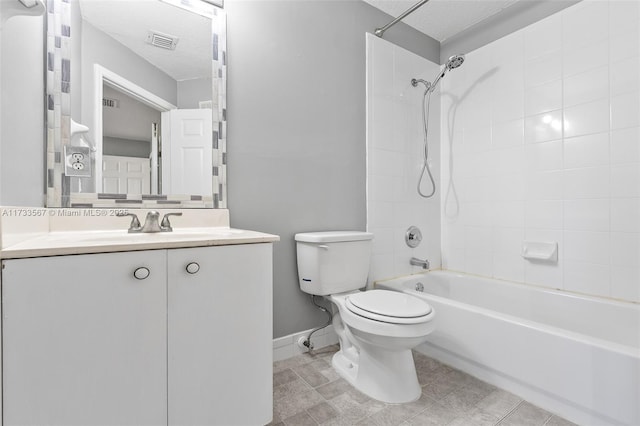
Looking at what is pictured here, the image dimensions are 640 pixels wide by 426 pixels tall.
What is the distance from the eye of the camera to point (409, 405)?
1334 mm

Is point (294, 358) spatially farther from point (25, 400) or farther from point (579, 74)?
point (579, 74)

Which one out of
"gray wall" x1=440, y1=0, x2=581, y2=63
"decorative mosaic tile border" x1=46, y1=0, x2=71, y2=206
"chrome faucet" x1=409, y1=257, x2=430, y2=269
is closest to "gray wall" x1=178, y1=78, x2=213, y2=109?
"decorative mosaic tile border" x1=46, y1=0, x2=71, y2=206

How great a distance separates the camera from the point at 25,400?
703mm

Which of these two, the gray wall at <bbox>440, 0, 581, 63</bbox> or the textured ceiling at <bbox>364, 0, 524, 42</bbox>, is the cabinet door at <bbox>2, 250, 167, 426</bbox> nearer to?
the textured ceiling at <bbox>364, 0, 524, 42</bbox>

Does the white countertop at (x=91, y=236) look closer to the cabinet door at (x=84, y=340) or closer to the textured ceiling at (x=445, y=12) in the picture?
the cabinet door at (x=84, y=340)

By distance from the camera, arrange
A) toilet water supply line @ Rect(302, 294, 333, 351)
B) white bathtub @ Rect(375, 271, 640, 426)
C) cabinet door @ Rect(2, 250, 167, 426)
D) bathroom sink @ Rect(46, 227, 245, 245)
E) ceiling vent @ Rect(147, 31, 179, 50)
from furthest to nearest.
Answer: toilet water supply line @ Rect(302, 294, 333, 351) → ceiling vent @ Rect(147, 31, 179, 50) → white bathtub @ Rect(375, 271, 640, 426) → bathroom sink @ Rect(46, 227, 245, 245) → cabinet door @ Rect(2, 250, 167, 426)

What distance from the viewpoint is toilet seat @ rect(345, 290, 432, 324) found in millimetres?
1259

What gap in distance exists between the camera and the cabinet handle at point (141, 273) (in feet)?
2.72

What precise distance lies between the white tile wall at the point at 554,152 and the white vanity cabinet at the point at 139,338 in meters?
1.79

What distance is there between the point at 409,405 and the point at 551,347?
64cm

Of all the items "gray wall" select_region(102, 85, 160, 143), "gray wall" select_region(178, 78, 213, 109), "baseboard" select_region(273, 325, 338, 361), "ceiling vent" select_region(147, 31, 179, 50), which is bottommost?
"baseboard" select_region(273, 325, 338, 361)

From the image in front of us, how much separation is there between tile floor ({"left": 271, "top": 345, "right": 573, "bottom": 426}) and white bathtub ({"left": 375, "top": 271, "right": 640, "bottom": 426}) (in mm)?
80

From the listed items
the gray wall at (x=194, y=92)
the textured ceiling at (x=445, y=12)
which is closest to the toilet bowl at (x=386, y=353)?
the gray wall at (x=194, y=92)

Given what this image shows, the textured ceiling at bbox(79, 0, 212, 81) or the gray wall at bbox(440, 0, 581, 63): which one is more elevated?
the gray wall at bbox(440, 0, 581, 63)
